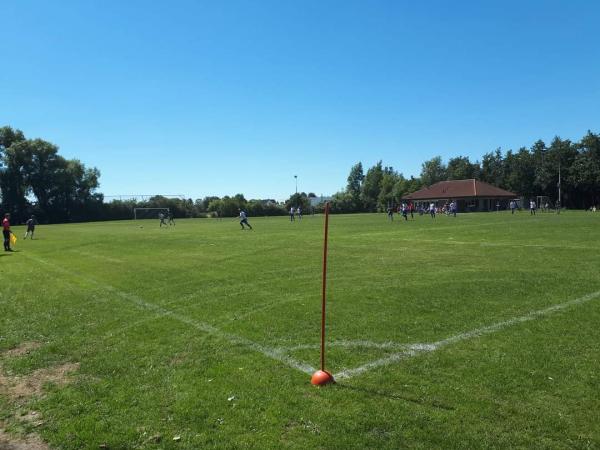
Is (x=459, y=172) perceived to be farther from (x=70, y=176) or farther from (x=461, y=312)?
(x=461, y=312)

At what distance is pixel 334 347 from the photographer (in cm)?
640

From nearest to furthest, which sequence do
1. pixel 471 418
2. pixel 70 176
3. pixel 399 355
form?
1. pixel 471 418
2. pixel 399 355
3. pixel 70 176

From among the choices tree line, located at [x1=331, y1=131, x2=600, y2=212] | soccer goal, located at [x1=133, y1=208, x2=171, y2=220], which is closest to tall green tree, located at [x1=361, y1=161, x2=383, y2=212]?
tree line, located at [x1=331, y1=131, x2=600, y2=212]

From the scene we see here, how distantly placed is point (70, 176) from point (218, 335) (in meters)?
88.0

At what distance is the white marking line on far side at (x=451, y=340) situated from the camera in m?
5.55

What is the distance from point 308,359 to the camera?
19.6 ft

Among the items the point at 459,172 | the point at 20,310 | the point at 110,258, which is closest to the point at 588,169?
the point at 459,172

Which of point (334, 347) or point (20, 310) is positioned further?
point (20, 310)

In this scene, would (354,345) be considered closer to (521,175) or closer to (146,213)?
(146,213)

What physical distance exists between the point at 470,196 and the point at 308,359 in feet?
277

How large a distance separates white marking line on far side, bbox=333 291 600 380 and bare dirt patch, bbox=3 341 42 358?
184 inches

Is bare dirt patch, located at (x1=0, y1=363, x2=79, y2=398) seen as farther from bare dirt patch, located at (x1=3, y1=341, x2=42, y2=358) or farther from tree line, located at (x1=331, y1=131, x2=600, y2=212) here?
tree line, located at (x1=331, y1=131, x2=600, y2=212)

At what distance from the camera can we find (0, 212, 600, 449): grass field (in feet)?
13.7

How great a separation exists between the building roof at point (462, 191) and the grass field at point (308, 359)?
77.7 m
